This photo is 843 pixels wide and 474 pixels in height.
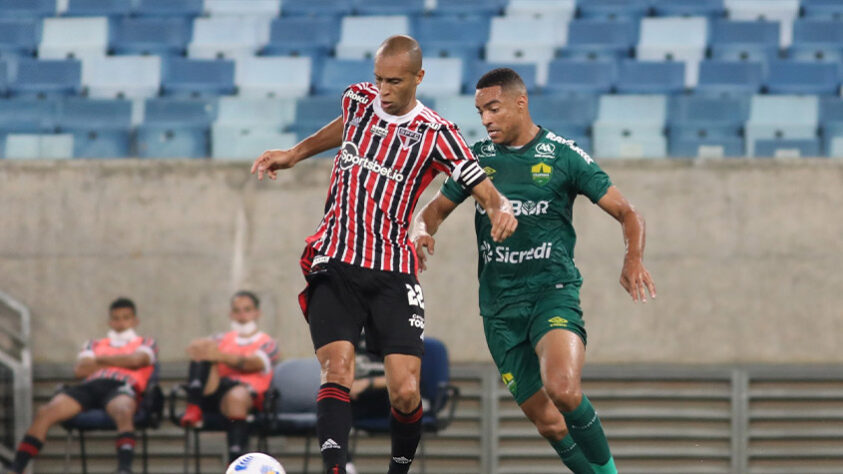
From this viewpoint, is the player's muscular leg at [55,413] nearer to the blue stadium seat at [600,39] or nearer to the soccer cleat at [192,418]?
the soccer cleat at [192,418]

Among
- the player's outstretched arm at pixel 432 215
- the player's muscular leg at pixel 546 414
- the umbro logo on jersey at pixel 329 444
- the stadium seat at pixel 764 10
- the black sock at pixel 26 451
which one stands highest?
the stadium seat at pixel 764 10

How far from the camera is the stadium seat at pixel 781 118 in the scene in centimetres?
992

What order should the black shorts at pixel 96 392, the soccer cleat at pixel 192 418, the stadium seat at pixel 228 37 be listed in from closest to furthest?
the soccer cleat at pixel 192 418, the black shorts at pixel 96 392, the stadium seat at pixel 228 37

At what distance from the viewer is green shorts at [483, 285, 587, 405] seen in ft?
18.0

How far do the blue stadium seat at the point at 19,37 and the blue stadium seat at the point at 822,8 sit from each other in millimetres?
7450

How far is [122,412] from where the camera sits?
28.9ft

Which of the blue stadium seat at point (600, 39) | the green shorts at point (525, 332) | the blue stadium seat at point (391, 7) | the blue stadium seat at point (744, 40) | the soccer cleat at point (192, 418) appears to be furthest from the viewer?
the blue stadium seat at point (391, 7)

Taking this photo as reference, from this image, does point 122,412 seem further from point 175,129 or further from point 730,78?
point 730,78

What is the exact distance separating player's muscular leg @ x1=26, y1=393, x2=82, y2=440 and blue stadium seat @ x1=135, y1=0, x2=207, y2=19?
4.44m

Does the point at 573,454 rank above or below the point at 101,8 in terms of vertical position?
below

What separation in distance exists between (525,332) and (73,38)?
749 centimetres

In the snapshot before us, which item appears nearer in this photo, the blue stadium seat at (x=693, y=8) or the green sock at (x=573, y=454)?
the green sock at (x=573, y=454)

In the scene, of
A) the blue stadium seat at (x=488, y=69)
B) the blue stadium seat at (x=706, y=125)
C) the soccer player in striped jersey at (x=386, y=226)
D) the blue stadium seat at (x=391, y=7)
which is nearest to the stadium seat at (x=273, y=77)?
the blue stadium seat at (x=391, y=7)

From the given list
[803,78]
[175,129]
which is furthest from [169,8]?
[803,78]
